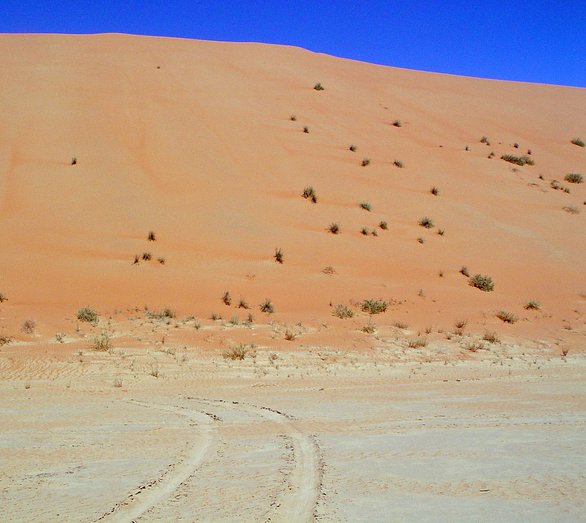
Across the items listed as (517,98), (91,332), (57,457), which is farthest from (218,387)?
(517,98)

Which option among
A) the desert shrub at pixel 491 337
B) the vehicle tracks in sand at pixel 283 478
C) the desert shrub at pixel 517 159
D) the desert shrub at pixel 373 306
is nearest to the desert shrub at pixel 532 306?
the desert shrub at pixel 491 337

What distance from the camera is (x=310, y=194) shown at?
21578 mm

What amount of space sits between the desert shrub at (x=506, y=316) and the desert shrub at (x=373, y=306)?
2.83 m

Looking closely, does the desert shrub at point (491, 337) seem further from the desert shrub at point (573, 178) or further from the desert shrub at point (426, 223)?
the desert shrub at point (573, 178)

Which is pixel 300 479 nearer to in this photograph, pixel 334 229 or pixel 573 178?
pixel 334 229

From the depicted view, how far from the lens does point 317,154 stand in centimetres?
2547

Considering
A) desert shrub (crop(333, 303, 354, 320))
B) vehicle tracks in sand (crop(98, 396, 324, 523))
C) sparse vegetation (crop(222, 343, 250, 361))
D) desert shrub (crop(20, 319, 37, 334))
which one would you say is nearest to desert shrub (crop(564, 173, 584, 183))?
desert shrub (crop(333, 303, 354, 320))

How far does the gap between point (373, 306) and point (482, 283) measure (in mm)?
4390

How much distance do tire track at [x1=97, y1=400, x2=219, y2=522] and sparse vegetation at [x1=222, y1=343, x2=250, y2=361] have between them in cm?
444

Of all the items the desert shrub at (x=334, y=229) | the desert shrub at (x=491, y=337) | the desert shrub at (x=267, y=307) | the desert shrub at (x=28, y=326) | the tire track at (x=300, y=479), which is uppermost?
the desert shrub at (x=334, y=229)

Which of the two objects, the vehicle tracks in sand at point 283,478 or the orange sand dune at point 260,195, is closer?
the vehicle tracks in sand at point 283,478

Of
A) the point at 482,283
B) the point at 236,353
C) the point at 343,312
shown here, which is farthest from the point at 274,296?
the point at 482,283

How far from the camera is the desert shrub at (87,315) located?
39.5 ft

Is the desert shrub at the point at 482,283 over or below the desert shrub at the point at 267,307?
over
